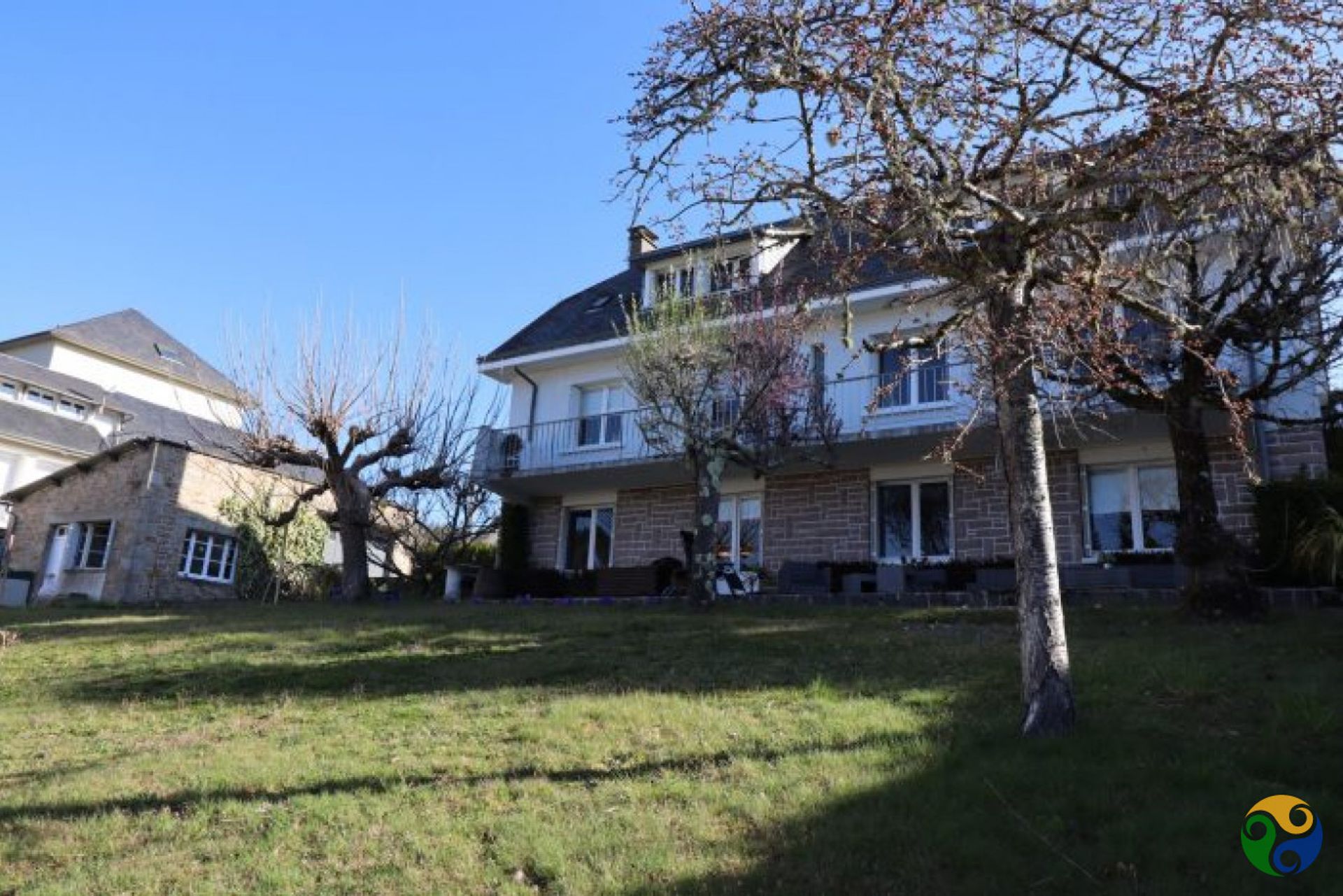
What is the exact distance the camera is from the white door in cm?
2425

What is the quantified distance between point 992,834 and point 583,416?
49.1 ft

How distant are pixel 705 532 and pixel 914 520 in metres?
4.68

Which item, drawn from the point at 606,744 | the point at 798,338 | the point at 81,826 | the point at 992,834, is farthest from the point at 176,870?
the point at 798,338

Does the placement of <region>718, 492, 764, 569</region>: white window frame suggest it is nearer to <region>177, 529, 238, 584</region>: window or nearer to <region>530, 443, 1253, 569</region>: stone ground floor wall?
<region>530, 443, 1253, 569</region>: stone ground floor wall

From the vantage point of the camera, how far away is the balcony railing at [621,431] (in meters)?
15.4

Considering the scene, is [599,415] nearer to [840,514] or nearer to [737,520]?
[737,520]

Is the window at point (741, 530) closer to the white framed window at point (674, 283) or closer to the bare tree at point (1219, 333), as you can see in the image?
the white framed window at point (674, 283)


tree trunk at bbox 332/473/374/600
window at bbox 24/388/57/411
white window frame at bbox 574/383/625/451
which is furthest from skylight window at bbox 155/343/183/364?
tree trunk at bbox 332/473/374/600

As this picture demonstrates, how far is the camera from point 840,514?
1631cm

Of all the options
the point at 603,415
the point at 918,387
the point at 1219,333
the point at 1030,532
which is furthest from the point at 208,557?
the point at 1030,532

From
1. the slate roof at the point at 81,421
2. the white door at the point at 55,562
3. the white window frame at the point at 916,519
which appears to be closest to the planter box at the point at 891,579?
the white window frame at the point at 916,519

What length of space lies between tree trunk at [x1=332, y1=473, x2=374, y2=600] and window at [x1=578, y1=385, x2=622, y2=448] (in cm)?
433

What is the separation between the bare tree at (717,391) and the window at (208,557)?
47.5 ft

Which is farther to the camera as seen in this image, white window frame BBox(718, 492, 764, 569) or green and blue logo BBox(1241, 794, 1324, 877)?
Result: white window frame BBox(718, 492, 764, 569)
